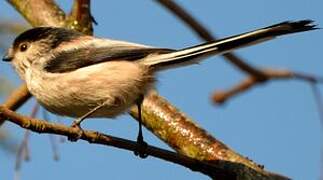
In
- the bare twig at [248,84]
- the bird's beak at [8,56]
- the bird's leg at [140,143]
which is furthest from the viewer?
the bird's beak at [8,56]

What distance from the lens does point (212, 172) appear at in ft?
11.0

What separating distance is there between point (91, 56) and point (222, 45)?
2.98 feet

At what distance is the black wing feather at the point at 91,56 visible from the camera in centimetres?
373

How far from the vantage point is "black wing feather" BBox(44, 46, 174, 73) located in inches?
147

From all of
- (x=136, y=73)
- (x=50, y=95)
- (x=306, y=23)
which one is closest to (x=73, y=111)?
(x=50, y=95)

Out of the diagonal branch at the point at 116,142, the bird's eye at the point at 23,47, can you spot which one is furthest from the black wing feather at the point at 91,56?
the diagonal branch at the point at 116,142

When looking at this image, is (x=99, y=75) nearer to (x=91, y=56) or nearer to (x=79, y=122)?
(x=91, y=56)

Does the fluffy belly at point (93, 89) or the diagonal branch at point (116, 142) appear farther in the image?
the fluffy belly at point (93, 89)

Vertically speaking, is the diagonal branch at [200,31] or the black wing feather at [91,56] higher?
the diagonal branch at [200,31]

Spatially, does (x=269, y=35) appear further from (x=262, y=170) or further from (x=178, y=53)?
(x=262, y=170)

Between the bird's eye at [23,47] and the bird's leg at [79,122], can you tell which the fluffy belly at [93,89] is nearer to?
the bird's leg at [79,122]

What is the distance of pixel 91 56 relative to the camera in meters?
3.84

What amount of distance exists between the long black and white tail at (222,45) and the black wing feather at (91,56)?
0.18 feet

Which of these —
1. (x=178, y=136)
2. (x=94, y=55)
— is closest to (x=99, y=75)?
(x=94, y=55)
